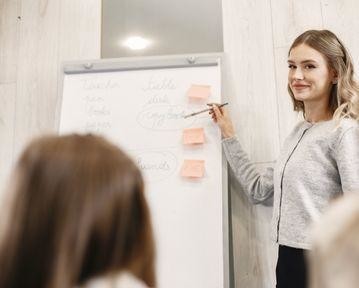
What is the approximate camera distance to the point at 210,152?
5.42ft

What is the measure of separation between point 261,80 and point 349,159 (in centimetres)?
58

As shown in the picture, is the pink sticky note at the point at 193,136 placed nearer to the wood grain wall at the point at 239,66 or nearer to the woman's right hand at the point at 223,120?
the woman's right hand at the point at 223,120

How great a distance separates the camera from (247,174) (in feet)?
5.37

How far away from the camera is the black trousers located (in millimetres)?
1400

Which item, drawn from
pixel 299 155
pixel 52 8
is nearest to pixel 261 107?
pixel 299 155

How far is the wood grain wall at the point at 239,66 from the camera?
1694mm

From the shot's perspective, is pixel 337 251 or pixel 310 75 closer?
pixel 337 251

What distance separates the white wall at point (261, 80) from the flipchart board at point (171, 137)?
131 millimetres

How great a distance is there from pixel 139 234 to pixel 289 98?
124cm

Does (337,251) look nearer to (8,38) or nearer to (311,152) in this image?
(311,152)

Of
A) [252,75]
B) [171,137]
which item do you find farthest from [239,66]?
[171,137]

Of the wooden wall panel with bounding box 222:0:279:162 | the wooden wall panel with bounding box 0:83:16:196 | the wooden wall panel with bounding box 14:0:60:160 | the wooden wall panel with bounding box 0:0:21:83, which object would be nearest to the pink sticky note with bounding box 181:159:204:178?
the wooden wall panel with bounding box 222:0:279:162

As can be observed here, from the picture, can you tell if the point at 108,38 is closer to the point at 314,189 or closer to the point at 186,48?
the point at 186,48

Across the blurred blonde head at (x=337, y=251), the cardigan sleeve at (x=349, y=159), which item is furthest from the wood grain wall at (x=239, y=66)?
the blurred blonde head at (x=337, y=251)
